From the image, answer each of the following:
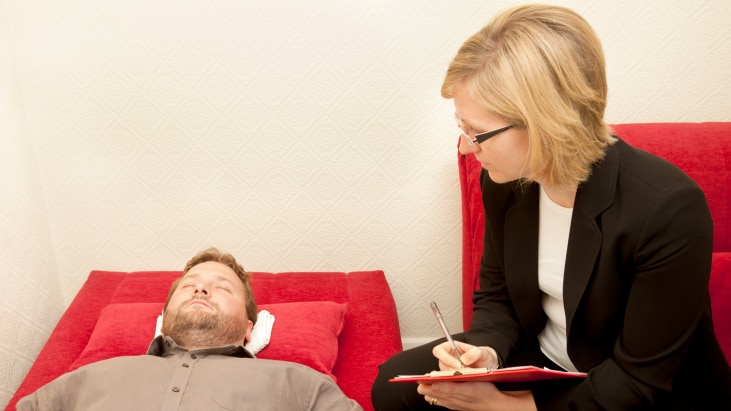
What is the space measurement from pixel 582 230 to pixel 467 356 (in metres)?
0.34

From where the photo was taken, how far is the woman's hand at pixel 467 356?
1297 mm

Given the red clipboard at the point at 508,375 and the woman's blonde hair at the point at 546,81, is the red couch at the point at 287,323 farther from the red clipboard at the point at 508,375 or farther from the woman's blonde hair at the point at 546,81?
the woman's blonde hair at the point at 546,81

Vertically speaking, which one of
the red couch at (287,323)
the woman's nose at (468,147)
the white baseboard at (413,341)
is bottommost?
the white baseboard at (413,341)

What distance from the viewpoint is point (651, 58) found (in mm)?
2027

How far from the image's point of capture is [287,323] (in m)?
1.86

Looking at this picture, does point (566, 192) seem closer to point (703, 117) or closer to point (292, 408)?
point (292, 408)

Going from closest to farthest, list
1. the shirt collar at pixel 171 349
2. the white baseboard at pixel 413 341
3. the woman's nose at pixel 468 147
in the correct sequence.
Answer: the woman's nose at pixel 468 147, the shirt collar at pixel 171 349, the white baseboard at pixel 413 341

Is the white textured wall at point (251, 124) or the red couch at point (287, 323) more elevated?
the white textured wall at point (251, 124)

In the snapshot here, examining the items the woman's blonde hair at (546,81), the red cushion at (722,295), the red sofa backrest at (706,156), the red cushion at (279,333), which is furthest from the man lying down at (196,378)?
the red sofa backrest at (706,156)

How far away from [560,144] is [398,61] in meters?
0.96

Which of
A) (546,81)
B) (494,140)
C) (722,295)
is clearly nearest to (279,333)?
(494,140)

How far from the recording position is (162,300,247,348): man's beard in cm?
162

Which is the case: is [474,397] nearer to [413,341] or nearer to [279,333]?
[279,333]

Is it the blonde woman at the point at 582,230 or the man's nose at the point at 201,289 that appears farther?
the man's nose at the point at 201,289
